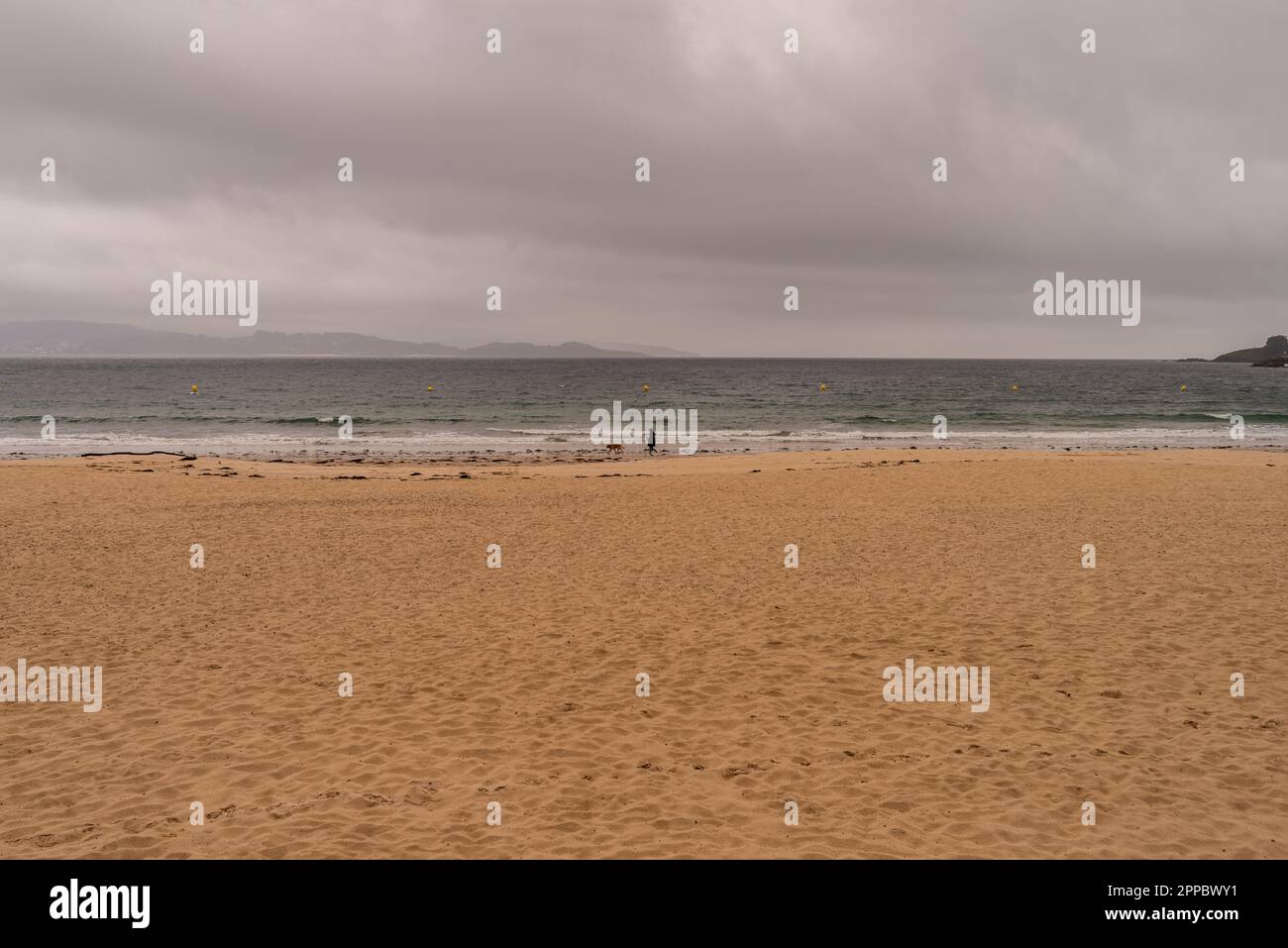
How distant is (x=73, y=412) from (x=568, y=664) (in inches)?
2608

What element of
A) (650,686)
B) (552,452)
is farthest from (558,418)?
(650,686)

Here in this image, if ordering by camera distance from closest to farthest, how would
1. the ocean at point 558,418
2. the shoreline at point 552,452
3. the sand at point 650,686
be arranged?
the sand at point 650,686 → the shoreline at point 552,452 → the ocean at point 558,418

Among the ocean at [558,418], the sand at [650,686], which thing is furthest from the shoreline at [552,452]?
the sand at [650,686]

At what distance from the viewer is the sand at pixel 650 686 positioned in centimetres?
556

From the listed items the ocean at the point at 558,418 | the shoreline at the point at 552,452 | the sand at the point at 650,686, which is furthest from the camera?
the ocean at the point at 558,418

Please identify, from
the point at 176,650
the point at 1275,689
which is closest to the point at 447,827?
the point at 176,650

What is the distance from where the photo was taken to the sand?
18.2 feet

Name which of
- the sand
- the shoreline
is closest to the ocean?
the shoreline

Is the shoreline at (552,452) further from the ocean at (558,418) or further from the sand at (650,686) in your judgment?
the sand at (650,686)

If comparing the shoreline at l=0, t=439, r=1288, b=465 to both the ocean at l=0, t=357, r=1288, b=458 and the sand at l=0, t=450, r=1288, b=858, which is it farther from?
the sand at l=0, t=450, r=1288, b=858

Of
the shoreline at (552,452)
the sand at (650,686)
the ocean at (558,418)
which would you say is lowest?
the sand at (650,686)

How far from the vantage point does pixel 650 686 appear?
8109 millimetres

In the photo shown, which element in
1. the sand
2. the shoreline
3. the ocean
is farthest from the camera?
the ocean

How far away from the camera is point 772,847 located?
5.26 m
